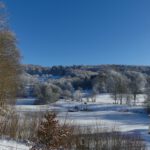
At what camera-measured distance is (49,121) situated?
687 centimetres

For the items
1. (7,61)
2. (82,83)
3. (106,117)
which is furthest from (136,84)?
(7,61)

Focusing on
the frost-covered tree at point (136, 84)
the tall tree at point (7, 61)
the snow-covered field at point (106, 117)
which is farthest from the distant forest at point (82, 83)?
the tall tree at point (7, 61)

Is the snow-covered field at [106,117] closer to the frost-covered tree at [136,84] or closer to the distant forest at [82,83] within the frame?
the frost-covered tree at [136,84]

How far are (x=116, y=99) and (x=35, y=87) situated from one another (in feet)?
77.8

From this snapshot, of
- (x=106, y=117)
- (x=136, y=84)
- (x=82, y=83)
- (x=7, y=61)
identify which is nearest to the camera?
(x=7, y=61)

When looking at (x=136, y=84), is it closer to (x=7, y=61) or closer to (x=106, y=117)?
(x=106, y=117)

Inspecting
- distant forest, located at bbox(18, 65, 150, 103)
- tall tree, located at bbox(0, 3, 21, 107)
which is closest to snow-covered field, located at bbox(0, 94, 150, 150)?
tall tree, located at bbox(0, 3, 21, 107)

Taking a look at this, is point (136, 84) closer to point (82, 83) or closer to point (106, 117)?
point (82, 83)

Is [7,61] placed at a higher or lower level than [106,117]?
higher

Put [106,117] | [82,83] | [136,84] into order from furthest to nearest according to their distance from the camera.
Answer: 1. [82,83]
2. [136,84]
3. [106,117]

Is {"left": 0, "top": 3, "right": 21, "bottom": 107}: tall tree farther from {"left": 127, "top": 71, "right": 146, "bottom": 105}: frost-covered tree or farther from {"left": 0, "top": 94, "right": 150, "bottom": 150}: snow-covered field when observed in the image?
{"left": 127, "top": 71, "right": 146, "bottom": 105}: frost-covered tree

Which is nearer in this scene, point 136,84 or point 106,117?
point 106,117

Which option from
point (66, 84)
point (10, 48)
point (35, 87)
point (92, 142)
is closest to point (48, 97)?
point (35, 87)

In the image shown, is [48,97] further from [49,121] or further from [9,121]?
[49,121]
